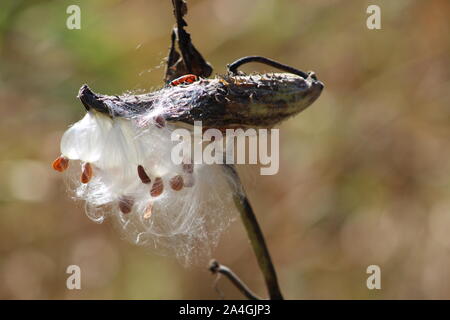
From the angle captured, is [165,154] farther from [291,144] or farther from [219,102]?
[291,144]

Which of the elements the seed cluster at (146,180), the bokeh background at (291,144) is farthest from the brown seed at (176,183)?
the bokeh background at (291,144)

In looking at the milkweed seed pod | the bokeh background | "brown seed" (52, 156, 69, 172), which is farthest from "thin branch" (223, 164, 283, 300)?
the bokeh background

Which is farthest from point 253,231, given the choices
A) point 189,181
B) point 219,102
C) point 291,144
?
point 291,144

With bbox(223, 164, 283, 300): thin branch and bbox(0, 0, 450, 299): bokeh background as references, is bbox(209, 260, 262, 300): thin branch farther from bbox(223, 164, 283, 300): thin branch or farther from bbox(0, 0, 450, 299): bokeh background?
bbox(0, 0, 450, 299): bokeh background

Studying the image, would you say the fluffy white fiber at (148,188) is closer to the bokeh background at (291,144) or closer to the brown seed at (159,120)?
the brown seed at (159,120)

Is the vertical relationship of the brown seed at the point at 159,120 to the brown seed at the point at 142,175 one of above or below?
above

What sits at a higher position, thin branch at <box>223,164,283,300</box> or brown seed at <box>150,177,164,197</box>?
brown seed at <box>150,177,164,197</box>
